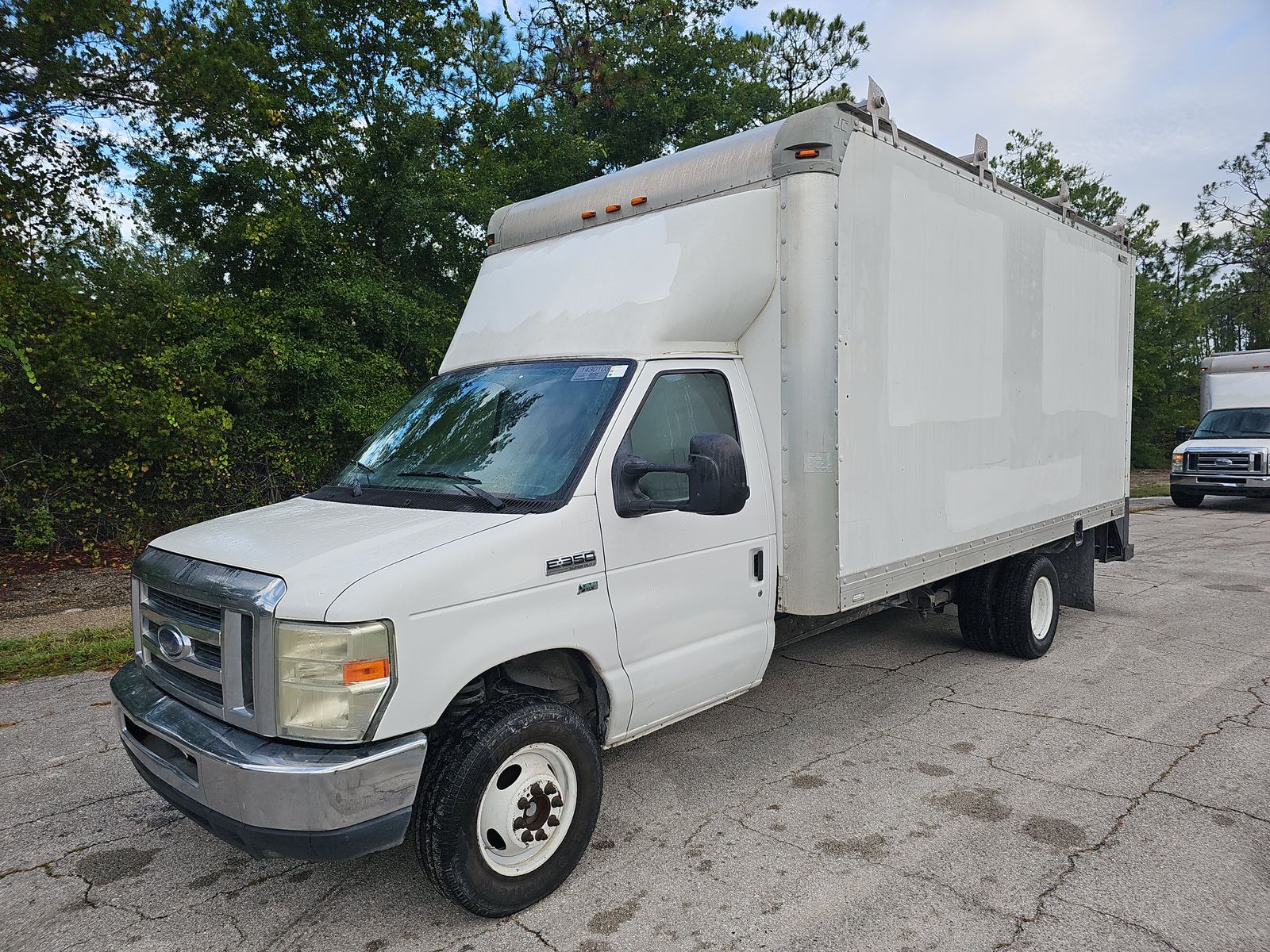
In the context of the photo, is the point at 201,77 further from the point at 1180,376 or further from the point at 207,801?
the point at 1180,376

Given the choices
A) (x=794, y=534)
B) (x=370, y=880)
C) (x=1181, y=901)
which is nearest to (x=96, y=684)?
(x=370, y=880)

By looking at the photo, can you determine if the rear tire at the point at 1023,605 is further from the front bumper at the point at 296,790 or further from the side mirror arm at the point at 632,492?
the front bumper at the point at 296,790

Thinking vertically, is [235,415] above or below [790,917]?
above

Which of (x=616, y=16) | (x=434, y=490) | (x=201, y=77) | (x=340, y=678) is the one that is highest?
(x=616, y=16)

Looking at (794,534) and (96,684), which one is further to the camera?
(96,684)

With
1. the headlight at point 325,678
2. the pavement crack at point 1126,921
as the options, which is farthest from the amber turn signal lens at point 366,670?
the pavement crack at point 1126,921

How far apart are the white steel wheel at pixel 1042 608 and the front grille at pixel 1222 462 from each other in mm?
14020

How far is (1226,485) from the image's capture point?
17.8m

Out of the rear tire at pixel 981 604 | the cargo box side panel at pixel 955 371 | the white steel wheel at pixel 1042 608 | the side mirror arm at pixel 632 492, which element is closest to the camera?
the side mirror arm at pixel 632 492

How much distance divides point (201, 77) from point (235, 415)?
14.1ft

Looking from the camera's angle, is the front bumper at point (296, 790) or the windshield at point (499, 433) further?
the windshield at point (499, 433)

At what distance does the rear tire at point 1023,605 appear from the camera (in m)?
6.51

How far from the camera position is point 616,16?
18891mm

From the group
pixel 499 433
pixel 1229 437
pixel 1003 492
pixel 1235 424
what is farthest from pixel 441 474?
pixel 1235 424
